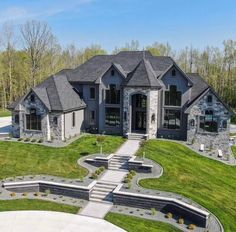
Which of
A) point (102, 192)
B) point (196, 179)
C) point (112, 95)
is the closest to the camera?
point (102, 192)

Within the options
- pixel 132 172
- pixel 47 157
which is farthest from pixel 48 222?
pixel 47 157

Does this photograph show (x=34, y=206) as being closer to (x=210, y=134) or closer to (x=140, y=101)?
(x=140, y=101)

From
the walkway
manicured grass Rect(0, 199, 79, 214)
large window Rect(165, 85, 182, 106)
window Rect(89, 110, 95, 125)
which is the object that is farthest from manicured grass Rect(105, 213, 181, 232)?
window Rect(89, 110, 95, 125)

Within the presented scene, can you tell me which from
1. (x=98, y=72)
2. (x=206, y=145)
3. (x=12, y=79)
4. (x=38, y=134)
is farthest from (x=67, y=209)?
(x=12, y=79)

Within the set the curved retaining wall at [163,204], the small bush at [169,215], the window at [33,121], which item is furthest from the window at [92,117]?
the small bush at [169,215]

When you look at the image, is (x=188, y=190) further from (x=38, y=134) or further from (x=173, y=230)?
(x=38, y=134)

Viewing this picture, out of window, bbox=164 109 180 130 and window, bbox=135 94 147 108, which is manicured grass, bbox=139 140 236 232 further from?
window, bbox=135 94 147 108

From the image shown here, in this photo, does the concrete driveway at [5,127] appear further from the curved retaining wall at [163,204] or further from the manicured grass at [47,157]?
the curved retaining wall at [163,204]
